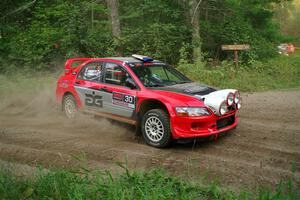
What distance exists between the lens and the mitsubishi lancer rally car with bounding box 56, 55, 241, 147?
242 inches

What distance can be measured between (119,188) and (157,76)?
3579 mm

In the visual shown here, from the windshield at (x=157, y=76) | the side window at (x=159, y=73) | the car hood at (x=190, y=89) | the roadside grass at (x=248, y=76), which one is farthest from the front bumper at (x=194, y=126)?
the roadside grass at (x=248, y=76)

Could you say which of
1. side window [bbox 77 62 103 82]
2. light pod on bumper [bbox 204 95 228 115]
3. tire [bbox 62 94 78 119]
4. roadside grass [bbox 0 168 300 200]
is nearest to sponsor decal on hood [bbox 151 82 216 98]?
light pod on bumper [bbox 204 95 228 115]

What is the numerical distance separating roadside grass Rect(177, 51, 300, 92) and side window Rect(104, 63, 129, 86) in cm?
611

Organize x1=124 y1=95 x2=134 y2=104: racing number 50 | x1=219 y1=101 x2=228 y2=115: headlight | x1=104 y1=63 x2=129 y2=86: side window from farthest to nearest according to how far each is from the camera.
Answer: x1=104 y1=63 x2=129 y2=86: side window < x1=124 y1=95 x2=134 y2=104: racing number 50 < x1=219 y1=101 x2=228 y2=115: headlight

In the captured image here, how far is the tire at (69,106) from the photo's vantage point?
8.54m

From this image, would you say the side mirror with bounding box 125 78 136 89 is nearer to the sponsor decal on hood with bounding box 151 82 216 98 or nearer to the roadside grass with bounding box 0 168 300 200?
the sponsor decal on hood with bounding box 151 82 216 98

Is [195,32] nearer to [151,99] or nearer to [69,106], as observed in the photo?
[69,106]

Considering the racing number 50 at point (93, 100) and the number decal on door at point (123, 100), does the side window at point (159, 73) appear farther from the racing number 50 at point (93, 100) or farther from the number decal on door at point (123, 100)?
the racing number 50 at point (93, 100)

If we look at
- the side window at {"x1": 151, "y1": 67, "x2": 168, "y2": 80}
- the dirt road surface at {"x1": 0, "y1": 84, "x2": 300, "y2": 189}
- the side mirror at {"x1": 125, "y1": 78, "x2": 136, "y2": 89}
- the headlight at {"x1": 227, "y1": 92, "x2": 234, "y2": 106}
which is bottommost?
the dirt road surface at {"x1": 0, "y1": 84, "x2": 300, "y2": 189}

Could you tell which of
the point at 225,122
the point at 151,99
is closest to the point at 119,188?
the point at 151,99

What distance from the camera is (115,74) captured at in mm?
7418

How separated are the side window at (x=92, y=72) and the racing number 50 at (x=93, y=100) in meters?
0.39

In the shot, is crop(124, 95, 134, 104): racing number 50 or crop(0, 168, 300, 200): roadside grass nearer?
crop(0, 168, 300, 200): roadside grass
